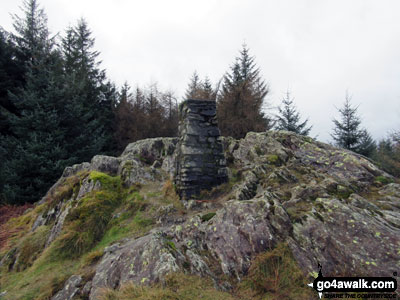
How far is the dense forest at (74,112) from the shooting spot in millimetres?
13672

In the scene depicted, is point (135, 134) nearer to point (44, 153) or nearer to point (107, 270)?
point (44, 153)

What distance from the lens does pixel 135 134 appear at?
20.5 m

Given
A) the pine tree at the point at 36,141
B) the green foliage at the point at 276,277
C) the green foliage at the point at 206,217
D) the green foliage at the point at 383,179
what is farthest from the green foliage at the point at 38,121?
the green foliage at the point at 383,179

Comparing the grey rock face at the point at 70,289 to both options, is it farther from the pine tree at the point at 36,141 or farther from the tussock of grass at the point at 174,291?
the pine tree at the point at 36,141

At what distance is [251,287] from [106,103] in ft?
77.2

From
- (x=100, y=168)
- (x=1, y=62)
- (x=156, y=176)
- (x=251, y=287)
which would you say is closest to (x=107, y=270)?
(x=251, y=287)

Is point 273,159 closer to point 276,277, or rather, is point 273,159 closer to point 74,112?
point 276,277

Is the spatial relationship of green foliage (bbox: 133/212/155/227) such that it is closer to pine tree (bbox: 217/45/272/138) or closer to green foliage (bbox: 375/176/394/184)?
green foliage (bbox: 375/176/394/184)

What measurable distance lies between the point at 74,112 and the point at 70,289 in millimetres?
15253

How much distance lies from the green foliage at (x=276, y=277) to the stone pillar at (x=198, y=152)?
3309 mm

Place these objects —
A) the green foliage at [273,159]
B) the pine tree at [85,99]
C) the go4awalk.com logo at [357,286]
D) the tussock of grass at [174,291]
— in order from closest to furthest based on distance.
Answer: the tussock of grass at [174,291] → the go4awalk.com logo at [357,286] → the green foliage at [273,159] → the pine tree at [85,99]

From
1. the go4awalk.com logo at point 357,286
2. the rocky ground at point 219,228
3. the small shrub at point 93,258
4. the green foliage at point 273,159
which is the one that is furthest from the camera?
the green foliage at point 273,159

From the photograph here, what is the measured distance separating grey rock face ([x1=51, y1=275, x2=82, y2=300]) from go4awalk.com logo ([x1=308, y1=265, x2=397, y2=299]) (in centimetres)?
442

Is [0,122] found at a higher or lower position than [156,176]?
higher
